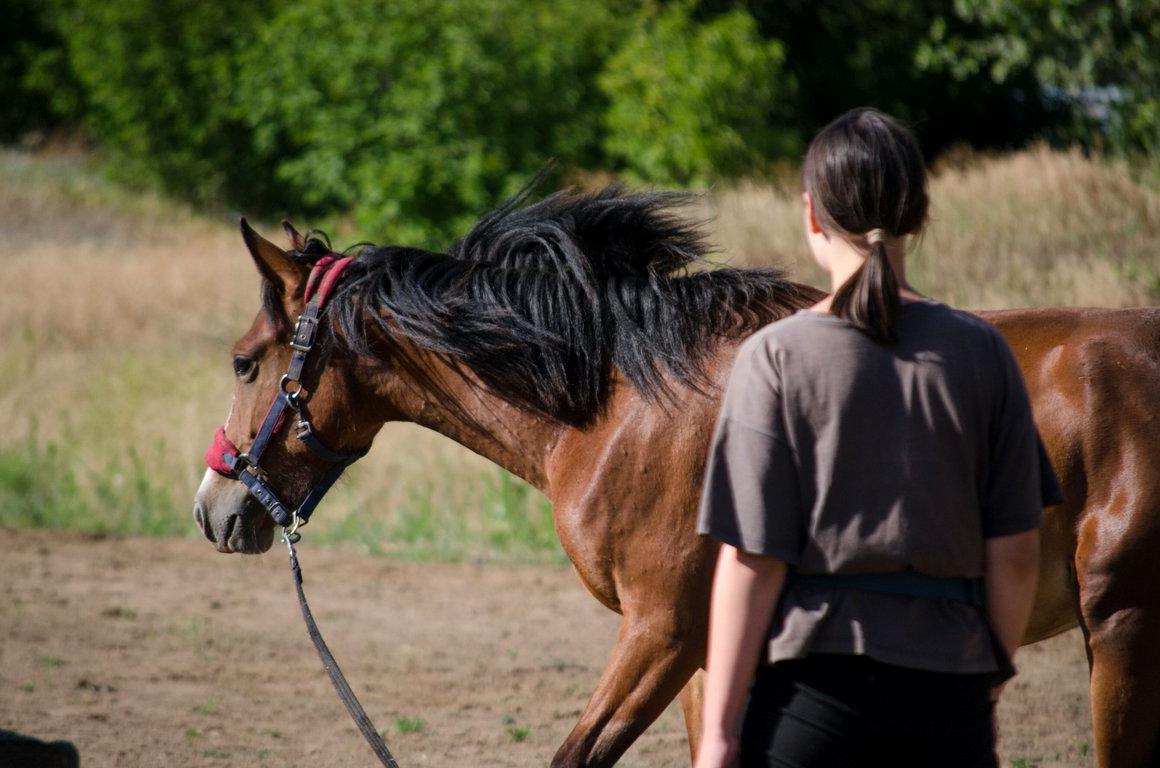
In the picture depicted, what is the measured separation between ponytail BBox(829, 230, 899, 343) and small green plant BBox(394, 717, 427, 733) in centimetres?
404

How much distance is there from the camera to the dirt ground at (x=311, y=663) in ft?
17.2

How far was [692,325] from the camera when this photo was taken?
344cm

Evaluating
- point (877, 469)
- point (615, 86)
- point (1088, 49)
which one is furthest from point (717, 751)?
point (615, 86)

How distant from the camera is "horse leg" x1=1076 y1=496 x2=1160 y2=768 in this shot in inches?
124

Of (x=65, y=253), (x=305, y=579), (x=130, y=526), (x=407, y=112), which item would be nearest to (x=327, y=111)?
(x=407, y=112)

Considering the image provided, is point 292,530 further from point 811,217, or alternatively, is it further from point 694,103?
point 694,103

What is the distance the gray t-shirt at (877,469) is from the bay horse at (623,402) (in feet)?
4.20

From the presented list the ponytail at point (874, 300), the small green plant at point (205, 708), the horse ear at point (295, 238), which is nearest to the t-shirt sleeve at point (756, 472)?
the ponytail at point (874, 300)

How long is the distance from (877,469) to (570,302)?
5.79 ft

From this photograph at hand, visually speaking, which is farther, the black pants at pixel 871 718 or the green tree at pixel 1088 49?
the green tree at pixel 1088 49

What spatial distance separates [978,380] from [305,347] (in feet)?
7.20

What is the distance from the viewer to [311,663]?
659 cm

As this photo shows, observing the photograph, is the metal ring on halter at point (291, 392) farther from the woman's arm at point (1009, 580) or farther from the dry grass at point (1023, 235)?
the dry grass at point (1023, 235)

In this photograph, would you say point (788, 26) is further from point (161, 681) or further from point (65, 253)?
point (161, 681)
